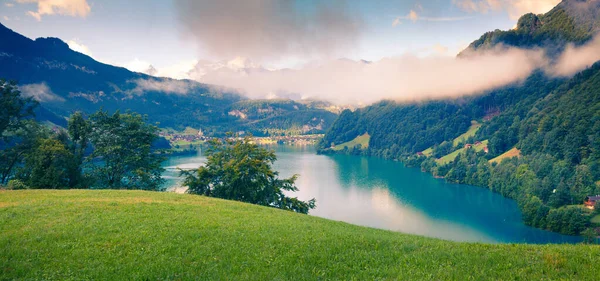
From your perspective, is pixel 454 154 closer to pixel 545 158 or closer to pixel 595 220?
pixel 545 158

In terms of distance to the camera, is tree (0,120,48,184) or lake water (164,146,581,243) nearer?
tree (0,120,48,184)

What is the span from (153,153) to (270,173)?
1718cm

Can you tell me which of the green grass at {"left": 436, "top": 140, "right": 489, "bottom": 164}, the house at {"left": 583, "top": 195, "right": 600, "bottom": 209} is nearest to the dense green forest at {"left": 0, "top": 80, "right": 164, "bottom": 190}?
the house at {"left": 583, "top": 195, "right": 600, "bottom": 209}

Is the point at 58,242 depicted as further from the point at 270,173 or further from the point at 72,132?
the point at 72,132

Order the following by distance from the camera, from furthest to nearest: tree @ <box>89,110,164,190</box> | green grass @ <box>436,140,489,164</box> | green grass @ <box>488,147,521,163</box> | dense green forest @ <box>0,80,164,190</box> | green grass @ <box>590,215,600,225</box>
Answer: green grass @ <box>436,140,489,164</box>, green grass @ <box>488,147,521,163</box>, green grass @ <box>590,215,600,225</box>, tree @ <box>89,110,164,190</box>, dense green forest @ <box>0,80,164,190</box>

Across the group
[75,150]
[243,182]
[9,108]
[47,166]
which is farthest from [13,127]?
[243,182]

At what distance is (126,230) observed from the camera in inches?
544

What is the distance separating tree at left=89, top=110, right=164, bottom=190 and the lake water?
34509 millimetres

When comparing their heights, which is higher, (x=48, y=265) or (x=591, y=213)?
(x=48, y=265)

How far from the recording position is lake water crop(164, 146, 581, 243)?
6131cm

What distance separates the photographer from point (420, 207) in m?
81.2

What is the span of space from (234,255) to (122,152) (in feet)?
122

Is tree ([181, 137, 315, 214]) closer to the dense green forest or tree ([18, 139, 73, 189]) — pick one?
the dense green forest

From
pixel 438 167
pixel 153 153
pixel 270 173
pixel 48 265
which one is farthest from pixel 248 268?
pixel 438 167
